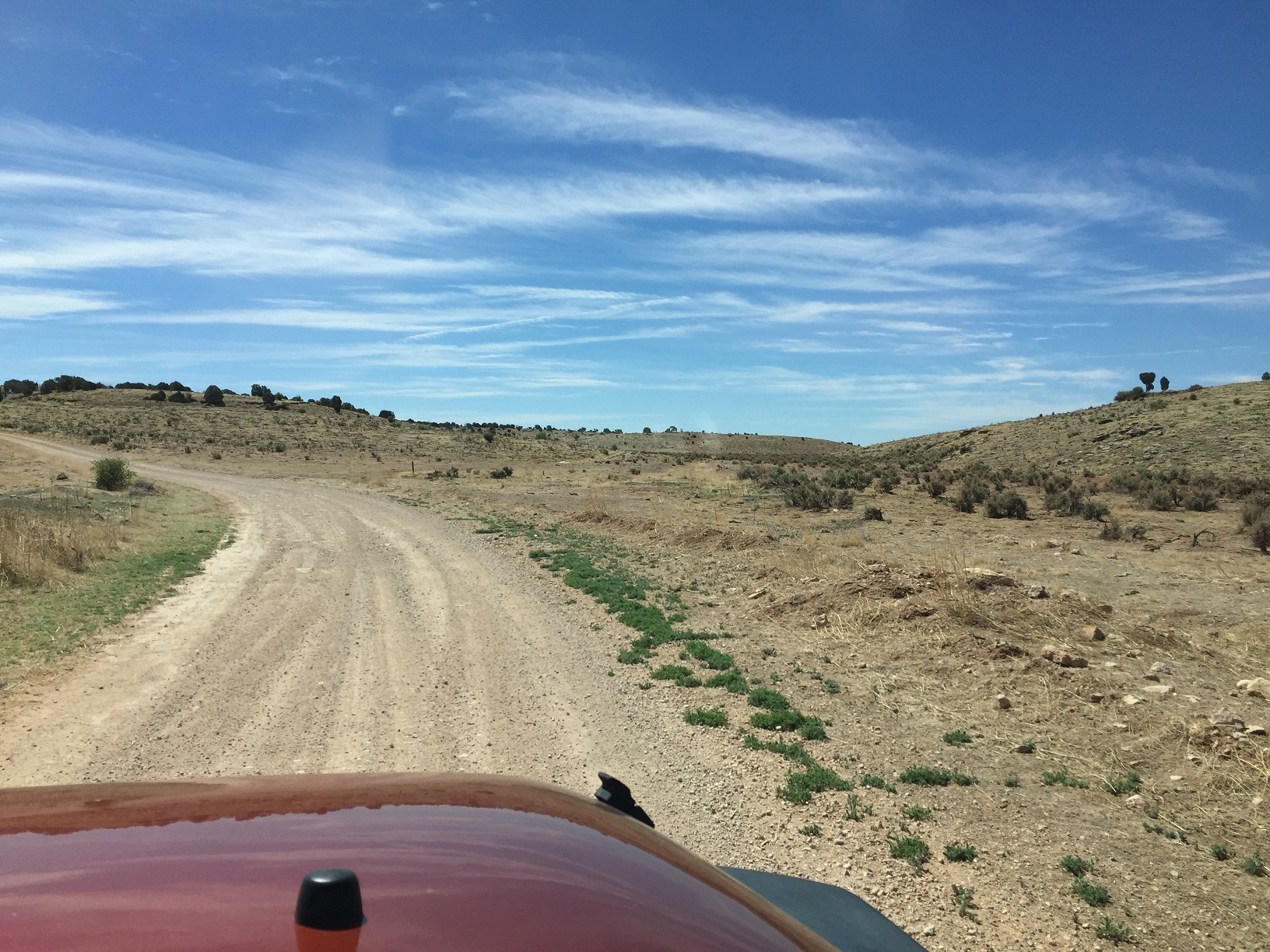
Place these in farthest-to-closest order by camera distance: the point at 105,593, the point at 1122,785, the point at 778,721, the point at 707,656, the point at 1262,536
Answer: the point at 1262,536 → the point at 105,593 → the point at 707,656 → the point at 778,721 → the point at 1122,785

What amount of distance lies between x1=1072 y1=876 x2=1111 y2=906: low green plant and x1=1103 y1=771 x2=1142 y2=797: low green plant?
1.61 meters

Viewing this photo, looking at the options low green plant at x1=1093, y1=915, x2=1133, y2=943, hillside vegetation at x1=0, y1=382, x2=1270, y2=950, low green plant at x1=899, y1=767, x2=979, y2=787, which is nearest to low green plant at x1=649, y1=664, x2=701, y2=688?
hillside vegetation at x1=0, y1=382, x2=1270, y2=950

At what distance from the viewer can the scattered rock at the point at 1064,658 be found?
9141 mm

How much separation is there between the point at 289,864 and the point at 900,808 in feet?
17.6

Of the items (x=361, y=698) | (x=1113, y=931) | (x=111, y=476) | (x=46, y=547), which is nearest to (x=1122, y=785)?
(x=1113, y=931)

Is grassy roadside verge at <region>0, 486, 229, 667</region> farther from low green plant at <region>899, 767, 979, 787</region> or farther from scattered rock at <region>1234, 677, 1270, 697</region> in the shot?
scattered rock at <region>1234, 677, 1270, 697</region>

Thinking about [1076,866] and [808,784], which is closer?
[1076,866]

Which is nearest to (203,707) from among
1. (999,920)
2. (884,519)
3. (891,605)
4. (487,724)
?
(487,724)

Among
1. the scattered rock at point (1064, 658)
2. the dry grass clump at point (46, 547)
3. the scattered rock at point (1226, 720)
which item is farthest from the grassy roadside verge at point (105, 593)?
the scattered rock at point (1226, 720)

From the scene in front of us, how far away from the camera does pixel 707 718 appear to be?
26.5ft

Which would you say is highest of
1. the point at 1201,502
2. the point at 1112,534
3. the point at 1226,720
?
the point at 1201,502

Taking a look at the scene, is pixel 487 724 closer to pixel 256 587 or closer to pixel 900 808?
pixel 900 808

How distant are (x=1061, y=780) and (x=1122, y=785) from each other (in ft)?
1.45

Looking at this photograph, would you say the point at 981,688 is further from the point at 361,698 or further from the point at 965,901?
the point at 361,698
